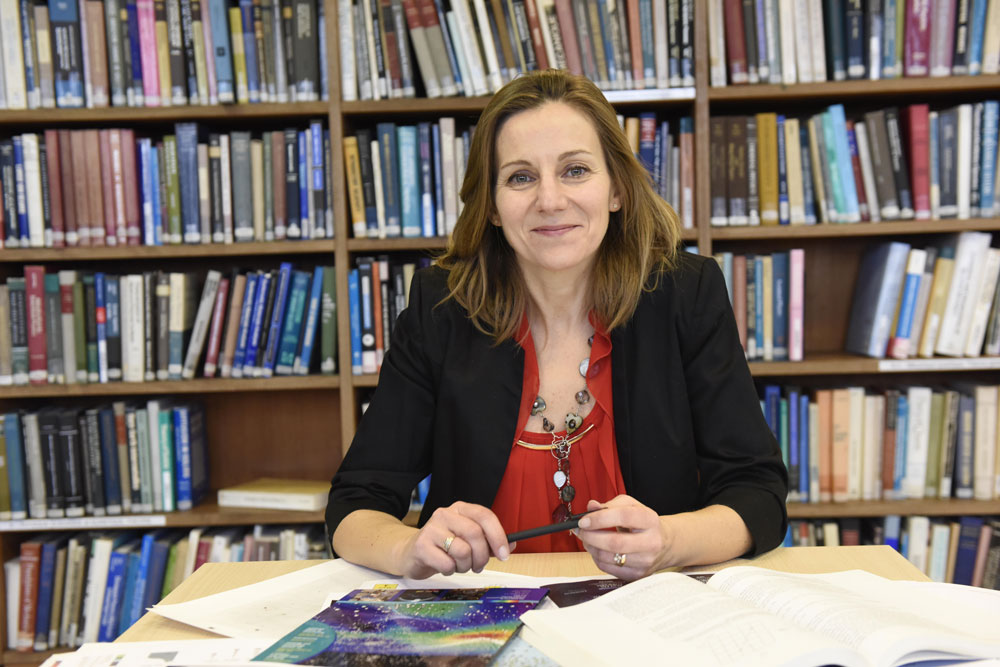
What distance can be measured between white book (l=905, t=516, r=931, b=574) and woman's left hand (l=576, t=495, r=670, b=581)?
1534 mm

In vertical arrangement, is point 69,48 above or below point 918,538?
above

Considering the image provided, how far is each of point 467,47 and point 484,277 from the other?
3.01 feet

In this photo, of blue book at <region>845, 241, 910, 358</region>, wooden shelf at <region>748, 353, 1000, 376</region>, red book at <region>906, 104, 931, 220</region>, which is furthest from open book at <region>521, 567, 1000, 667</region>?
red book at <region>906, 104, 931, 220</region>

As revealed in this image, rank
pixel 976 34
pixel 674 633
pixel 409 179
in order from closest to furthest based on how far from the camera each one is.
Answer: pixel 674 633, pixel 976 34, pixel 409 179

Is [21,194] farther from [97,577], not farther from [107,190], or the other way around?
[97,577]

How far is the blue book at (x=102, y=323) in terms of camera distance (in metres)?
2.13

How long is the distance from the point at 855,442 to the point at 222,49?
6.50ft

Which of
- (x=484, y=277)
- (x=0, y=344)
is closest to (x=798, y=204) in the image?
(x=484, y=277)

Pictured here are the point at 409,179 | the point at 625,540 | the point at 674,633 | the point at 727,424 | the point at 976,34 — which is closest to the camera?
the point at 674,633

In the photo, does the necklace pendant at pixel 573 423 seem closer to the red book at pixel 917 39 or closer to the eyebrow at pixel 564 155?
the eyebrow at pixel 564 155

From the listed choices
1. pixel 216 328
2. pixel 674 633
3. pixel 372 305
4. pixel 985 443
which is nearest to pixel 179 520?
pixel 216 328

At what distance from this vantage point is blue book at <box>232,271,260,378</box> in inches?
84.5

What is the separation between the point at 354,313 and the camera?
2.13 metres

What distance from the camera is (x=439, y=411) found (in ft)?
4.24
